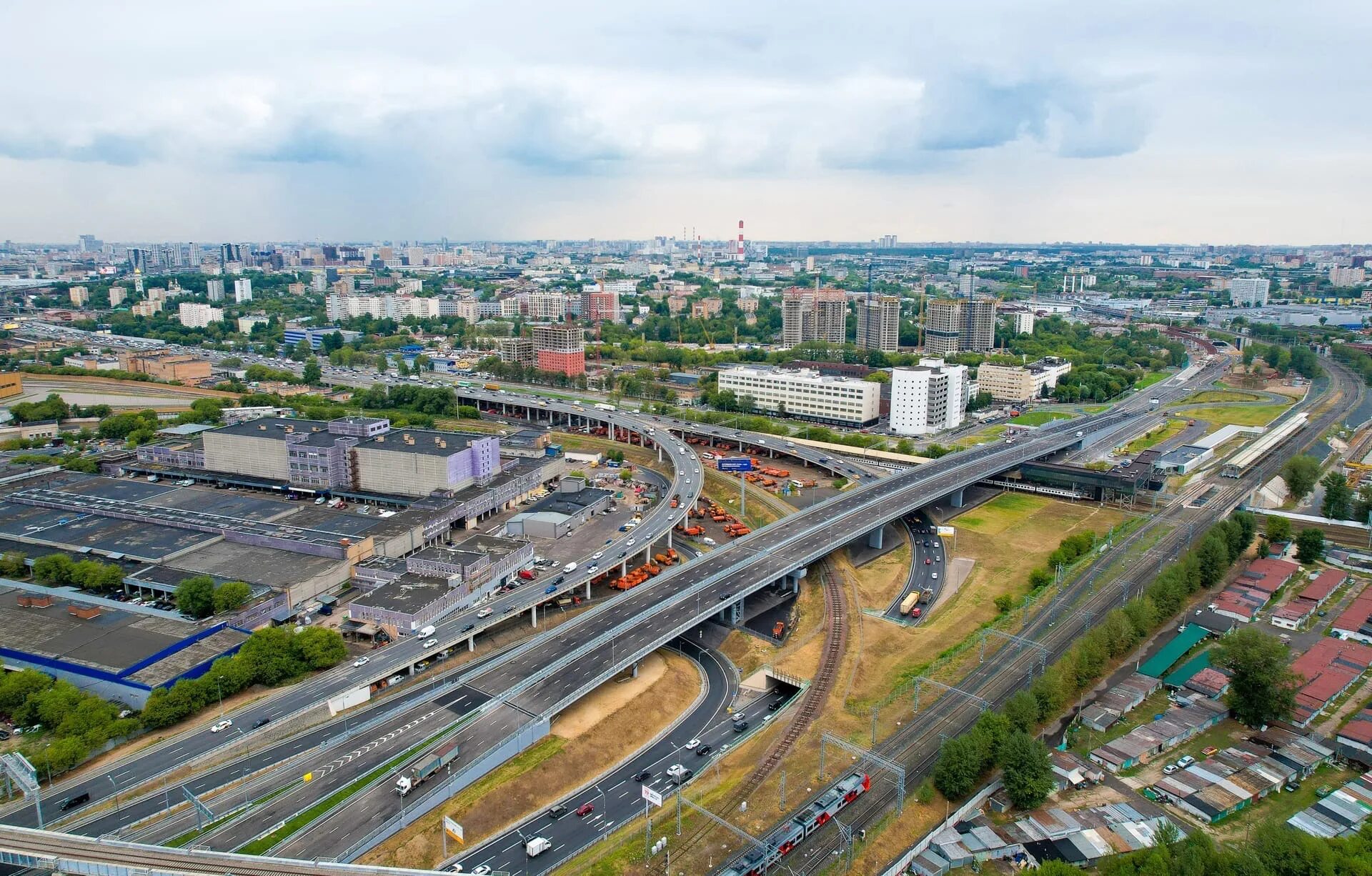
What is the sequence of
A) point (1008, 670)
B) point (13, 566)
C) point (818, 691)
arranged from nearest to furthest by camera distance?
point (818, 691), point (1008, 670), point (13, 566)

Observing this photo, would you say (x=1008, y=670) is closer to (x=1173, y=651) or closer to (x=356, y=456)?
(x=1173, y=651)

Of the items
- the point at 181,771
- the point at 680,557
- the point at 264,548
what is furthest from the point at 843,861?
the point at 264,548

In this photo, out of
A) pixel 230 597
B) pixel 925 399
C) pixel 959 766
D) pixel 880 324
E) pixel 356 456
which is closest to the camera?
pixel 959 766

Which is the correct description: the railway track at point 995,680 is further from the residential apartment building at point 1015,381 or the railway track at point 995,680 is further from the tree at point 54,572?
the residential apartment building at point 1015,381

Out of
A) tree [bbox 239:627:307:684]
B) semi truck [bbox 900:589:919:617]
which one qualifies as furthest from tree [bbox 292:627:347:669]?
semi truck [bbox 900:589:919:617]

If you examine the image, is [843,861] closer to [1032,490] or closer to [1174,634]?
[1174,634]

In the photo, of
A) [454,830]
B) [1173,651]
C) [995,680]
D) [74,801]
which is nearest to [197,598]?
[74,801]
